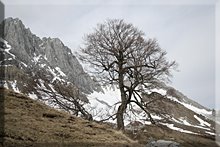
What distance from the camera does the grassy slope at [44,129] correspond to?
264 inches

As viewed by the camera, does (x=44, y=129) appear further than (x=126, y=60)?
No

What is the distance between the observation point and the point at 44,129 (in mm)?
7410

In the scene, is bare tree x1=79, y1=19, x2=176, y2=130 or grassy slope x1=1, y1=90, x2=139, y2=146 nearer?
grassy slope x1=1, y1=90, x2=139, y2=146

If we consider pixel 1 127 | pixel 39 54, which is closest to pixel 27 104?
pixel 1 127

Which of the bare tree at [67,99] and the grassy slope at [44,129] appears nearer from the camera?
the grassy slope at [44,129]

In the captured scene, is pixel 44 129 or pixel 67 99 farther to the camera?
pixel 67 99

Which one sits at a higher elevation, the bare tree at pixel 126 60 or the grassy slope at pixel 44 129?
the bare tree at pixel 126 60

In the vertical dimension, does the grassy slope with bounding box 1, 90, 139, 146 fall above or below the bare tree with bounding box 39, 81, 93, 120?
below

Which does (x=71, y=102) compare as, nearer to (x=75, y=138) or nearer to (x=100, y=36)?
(x=100, y=36)

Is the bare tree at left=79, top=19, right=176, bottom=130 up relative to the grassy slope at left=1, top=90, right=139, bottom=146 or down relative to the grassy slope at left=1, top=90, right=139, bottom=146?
up

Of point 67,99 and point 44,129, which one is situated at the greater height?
point 67,99

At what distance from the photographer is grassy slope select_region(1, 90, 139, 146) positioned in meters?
6.70

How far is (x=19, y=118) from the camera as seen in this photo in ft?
25.5

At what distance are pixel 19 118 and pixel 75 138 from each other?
1.51m
